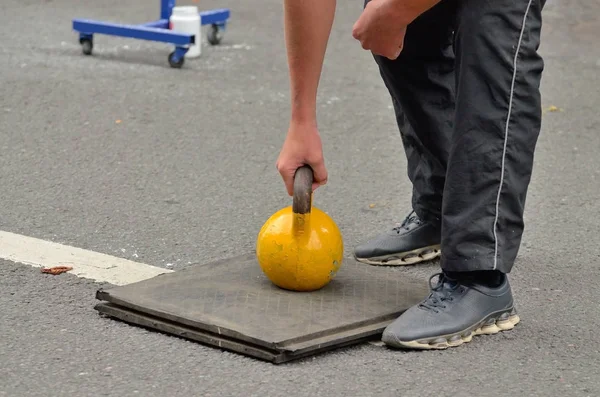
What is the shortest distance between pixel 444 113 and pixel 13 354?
1.48 metres

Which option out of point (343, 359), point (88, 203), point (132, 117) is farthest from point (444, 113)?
point (132, 117)

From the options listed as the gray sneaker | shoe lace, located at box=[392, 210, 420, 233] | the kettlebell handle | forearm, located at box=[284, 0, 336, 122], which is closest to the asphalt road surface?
the gray sneaker

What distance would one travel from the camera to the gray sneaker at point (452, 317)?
9.84 feet

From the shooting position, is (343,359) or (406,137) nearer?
(343,359)

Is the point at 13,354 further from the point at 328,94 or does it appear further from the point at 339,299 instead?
the point at 328,94

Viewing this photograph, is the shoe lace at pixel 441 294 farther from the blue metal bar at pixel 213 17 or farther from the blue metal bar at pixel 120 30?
the blue metal bar at pixel 213 17

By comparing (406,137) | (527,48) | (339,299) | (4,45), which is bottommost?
(4,45)

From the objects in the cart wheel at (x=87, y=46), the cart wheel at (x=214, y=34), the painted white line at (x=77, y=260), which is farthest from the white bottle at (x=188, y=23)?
the painted white line at (x=77, y=260)

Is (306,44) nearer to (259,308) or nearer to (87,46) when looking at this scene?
(259,308)

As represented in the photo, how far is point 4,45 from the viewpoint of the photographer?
7.24m

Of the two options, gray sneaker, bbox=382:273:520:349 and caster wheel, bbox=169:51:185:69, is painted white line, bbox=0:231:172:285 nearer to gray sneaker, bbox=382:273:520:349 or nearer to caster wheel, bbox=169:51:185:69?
gray sneaker, bbox=382:273:520:349

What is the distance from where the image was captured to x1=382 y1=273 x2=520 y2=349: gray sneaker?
2998 mm

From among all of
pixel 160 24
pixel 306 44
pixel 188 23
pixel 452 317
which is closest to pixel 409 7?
pixel 306 44

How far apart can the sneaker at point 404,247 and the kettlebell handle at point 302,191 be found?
0.69m
